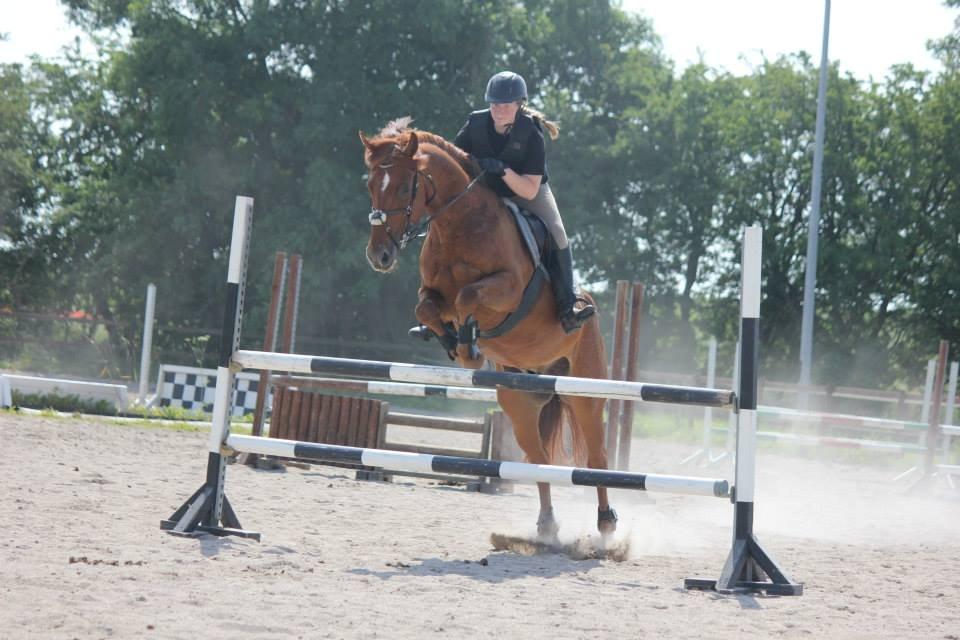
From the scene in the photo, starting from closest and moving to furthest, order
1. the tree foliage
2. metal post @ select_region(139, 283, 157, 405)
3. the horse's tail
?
the horse's tail < metal post @ select_region(139, 283, 157, 405) < the tree foliage

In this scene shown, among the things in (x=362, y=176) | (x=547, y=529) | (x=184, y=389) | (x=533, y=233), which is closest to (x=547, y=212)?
(x=533, y=233)

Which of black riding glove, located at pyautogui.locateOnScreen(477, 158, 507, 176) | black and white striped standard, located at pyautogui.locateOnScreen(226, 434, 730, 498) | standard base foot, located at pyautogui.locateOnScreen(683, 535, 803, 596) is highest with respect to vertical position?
black riding glove, located at pyautogui.locateOnScreen(477, 158, 507, 176)

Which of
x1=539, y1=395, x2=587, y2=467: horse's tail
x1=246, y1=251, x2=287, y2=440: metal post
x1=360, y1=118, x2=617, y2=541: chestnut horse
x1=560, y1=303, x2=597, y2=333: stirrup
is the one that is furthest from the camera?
x1=246, y1=251, x2=287, y2=440: metal post

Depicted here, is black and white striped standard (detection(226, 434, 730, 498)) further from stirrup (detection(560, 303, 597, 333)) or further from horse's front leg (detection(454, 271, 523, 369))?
stirrup (detection(560, 303, 597, 333))

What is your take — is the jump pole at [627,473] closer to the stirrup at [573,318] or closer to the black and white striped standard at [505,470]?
the black and white striped standard at [505,470]

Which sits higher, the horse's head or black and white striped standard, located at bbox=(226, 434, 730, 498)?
the horse's head

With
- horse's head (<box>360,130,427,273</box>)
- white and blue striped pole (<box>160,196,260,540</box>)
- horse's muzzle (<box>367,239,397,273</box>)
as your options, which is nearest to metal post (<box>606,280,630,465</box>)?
horse's head (<box>360,130,427,273</box>)

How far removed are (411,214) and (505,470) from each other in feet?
4.40

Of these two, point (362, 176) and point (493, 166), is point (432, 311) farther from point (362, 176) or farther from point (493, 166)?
point (362, 176)

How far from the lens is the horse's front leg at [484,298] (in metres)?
5.42

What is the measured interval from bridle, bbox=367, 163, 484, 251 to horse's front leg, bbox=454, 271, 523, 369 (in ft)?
1.30

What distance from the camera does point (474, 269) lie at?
5.68m

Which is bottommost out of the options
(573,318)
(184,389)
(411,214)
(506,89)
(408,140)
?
(184,389)

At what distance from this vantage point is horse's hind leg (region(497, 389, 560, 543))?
6.44 m
